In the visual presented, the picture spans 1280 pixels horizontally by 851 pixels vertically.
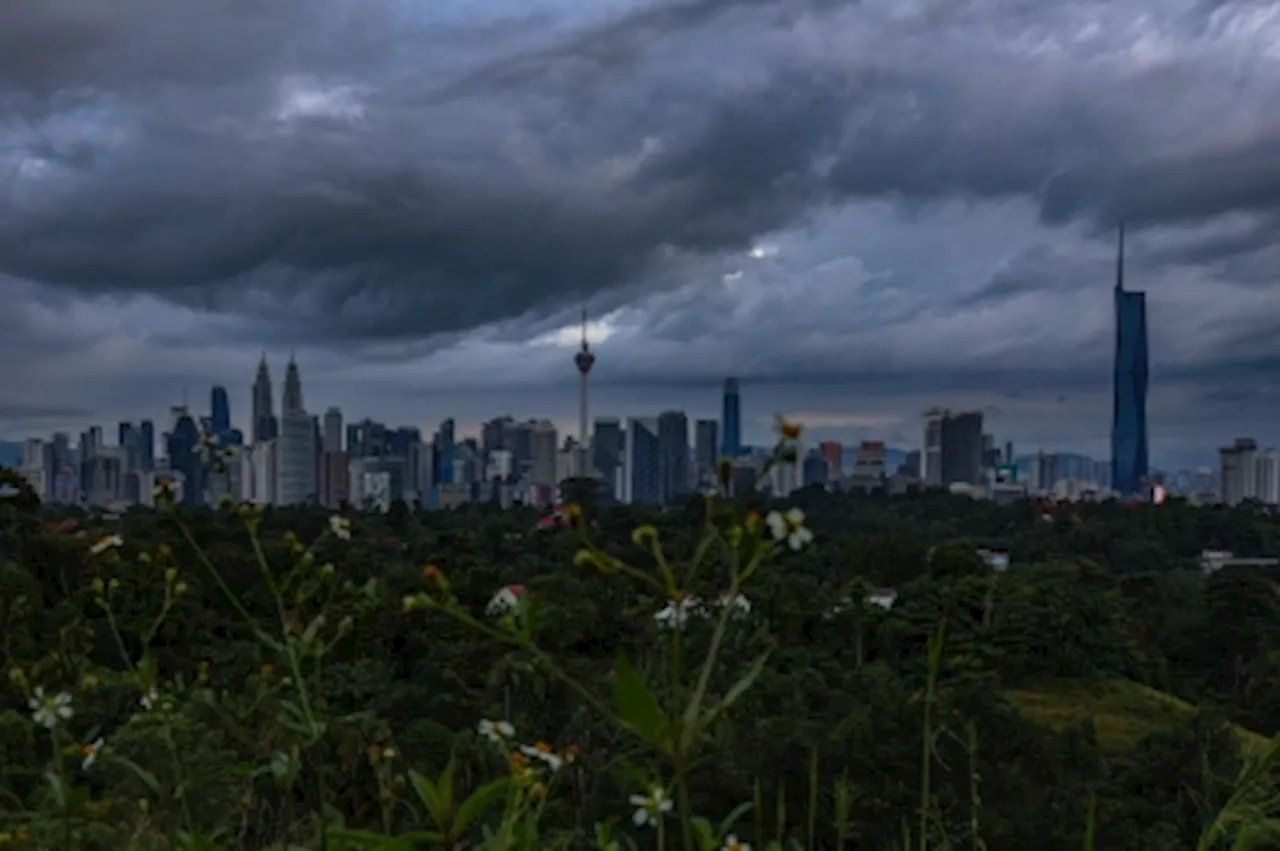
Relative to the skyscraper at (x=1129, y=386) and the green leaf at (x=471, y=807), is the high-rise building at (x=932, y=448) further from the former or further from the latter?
the green leaf at (x=471, y=807)

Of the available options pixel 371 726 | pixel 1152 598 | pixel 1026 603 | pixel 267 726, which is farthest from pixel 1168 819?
pixel 1152 598

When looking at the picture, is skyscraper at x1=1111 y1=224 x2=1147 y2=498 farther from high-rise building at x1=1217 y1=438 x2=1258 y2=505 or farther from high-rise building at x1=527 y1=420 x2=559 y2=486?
high-rise building at x1=527 y1=420 x2=559 y2=486

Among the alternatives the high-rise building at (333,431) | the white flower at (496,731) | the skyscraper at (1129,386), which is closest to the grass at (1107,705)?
the white flower at (496,731)

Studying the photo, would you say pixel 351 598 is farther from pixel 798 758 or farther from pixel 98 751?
pixel 798 758

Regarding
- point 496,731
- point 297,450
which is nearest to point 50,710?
point 496,731

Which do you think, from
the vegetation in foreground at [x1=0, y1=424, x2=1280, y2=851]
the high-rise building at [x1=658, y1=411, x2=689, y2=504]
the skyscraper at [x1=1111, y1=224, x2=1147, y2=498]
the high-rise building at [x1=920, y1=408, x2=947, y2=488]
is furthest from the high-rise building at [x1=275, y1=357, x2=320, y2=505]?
the skyscraper at [x1=1111, y1=224, x2=1147, y2=498]
